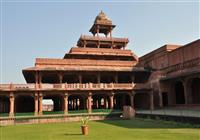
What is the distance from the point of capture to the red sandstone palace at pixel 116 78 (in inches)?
1126

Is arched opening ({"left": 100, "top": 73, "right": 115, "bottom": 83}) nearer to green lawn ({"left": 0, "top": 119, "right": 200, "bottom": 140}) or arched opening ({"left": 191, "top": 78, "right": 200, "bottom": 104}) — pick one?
arched opening ({"left": 191, "top": 78, "right": 200, "bottom": 104})

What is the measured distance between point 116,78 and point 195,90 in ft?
35.4

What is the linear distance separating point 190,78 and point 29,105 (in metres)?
25.5

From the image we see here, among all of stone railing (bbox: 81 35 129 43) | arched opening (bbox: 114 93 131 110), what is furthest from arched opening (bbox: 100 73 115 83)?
stone railing (bbox: 81 35 129 43)

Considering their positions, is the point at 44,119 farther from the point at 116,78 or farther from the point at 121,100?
the point at 121,100

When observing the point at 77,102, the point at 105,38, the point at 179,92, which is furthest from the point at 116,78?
the point at 77,102

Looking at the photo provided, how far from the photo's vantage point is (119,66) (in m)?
37.7

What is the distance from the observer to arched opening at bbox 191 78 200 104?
28.4 metres

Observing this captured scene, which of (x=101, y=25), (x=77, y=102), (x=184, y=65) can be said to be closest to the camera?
(x=184, y=65)

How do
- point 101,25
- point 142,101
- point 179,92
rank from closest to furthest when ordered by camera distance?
point 179,92 < point 142,101 < point 101,25

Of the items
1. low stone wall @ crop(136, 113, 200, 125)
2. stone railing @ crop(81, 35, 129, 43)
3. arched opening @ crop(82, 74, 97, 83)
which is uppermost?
stone railing @ crop(81, 35, 129, 43)

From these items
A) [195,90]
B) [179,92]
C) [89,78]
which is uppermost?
[89,78]

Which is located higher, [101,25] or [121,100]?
[101,25]

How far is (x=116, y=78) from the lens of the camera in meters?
34.1
